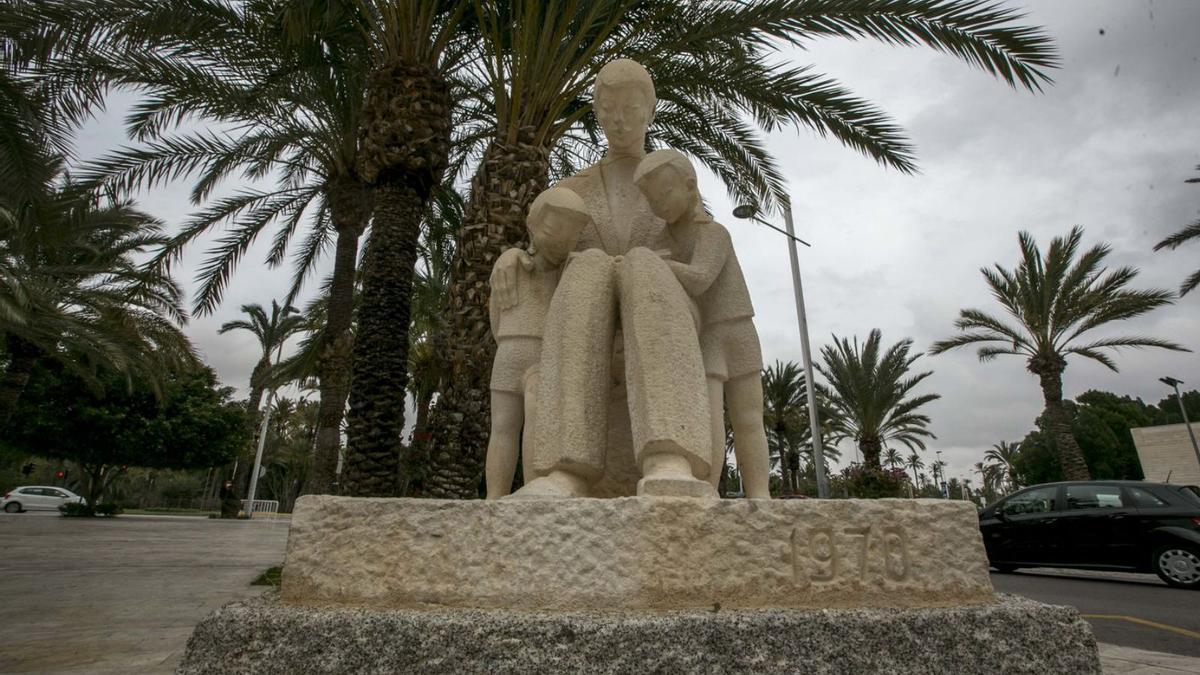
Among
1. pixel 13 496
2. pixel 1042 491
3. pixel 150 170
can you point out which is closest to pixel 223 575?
pixel 150 170

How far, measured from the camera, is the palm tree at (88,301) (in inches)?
410

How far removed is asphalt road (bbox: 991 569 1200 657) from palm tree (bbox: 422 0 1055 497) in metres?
4.56

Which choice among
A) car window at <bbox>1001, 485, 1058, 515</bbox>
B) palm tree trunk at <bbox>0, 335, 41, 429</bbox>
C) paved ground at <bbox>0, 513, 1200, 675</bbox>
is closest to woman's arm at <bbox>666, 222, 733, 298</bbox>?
paved ground at <bbox>0, 513, 1200, 675</bbox>

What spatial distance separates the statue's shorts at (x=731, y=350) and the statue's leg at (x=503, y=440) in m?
0.72

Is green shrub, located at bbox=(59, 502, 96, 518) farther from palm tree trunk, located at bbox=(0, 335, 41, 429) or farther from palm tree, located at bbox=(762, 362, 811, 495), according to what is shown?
palm tree, located at bbox=(762, 362, 811, 495)

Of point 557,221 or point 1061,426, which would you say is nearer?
point 557,221

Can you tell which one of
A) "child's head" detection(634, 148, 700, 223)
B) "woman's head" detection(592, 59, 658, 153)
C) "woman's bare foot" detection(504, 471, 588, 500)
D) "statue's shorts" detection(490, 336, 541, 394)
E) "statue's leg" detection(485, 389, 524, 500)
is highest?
"woman's head" detection(592, 59, 658, 153)

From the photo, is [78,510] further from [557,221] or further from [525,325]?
[557,221]

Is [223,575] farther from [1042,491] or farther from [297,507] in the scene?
[1042,491]

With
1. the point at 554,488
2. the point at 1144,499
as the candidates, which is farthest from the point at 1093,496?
the point at 554,488

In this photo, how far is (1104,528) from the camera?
27.0 ft

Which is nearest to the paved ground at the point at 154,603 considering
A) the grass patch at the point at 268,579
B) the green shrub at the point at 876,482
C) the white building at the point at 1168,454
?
the grass patch at the point at 268,579

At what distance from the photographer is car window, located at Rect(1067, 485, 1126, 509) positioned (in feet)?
27.2

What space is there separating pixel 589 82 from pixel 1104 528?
808 cm
